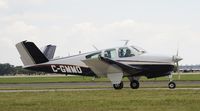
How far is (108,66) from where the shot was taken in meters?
31.7

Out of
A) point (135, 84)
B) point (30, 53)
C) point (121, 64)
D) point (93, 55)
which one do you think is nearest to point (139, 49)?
point (121, 64)

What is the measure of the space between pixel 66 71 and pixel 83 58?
1742 millimetres

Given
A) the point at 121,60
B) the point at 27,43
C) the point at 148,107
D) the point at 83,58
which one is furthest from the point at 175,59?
the point at 148,107

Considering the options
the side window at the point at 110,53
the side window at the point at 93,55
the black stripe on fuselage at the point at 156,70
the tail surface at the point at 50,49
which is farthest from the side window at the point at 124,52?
the tail surface at the point at 50,49

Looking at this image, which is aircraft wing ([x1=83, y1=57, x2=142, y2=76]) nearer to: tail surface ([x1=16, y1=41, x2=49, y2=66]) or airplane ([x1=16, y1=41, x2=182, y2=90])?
airplane ([x1=16, y1=41, x2=182, y2=90])

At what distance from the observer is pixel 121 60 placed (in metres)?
32.1

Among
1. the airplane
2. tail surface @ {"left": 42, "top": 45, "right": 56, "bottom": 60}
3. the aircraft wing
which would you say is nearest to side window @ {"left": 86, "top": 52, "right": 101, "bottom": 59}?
the airplane

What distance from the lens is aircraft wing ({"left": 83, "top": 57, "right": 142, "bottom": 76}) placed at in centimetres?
3139

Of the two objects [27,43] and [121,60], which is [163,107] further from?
[27,43]

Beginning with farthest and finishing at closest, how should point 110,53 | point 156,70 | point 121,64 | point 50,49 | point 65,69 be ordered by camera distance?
point 50,49 → point 65,69 → point 110,53 → point 156,70 → point 121,64

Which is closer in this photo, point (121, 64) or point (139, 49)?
point (121, 64)

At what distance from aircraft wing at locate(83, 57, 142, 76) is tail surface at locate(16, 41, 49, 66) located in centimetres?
453

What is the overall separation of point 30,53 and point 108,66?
6630 mm

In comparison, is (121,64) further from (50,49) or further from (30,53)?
(50,49)
